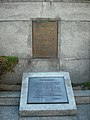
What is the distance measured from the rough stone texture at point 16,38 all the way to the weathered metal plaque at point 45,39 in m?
0.17

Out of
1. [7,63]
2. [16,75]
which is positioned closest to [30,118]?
[7,63]

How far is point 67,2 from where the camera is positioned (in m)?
7.47

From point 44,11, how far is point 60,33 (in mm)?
758

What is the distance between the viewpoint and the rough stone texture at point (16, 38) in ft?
24.9

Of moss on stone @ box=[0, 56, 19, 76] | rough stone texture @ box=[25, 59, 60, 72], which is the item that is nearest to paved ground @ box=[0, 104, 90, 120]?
moss on stone @ box=[0, 56, 19, 76]

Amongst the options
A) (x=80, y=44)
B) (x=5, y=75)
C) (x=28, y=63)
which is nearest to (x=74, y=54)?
(x=80, y=44)

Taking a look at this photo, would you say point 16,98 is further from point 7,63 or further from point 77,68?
point 77,68

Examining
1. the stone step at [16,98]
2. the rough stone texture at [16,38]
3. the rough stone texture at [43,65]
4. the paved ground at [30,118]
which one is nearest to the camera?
the paved ground at [30,118]

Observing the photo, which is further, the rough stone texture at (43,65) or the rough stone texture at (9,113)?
the rough stone texture at (43,65)

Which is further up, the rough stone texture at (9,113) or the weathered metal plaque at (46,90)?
the weathered metal plaque at (46,90)

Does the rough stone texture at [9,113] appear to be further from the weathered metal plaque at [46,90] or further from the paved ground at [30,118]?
the weathered metal plaque at [46,90]

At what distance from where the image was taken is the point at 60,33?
301 inches

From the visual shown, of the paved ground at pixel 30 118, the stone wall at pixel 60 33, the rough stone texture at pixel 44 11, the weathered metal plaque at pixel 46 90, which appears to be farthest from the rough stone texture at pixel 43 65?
the paved ground at pixel 30 118

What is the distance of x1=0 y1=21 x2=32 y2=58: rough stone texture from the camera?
759 centimetres
